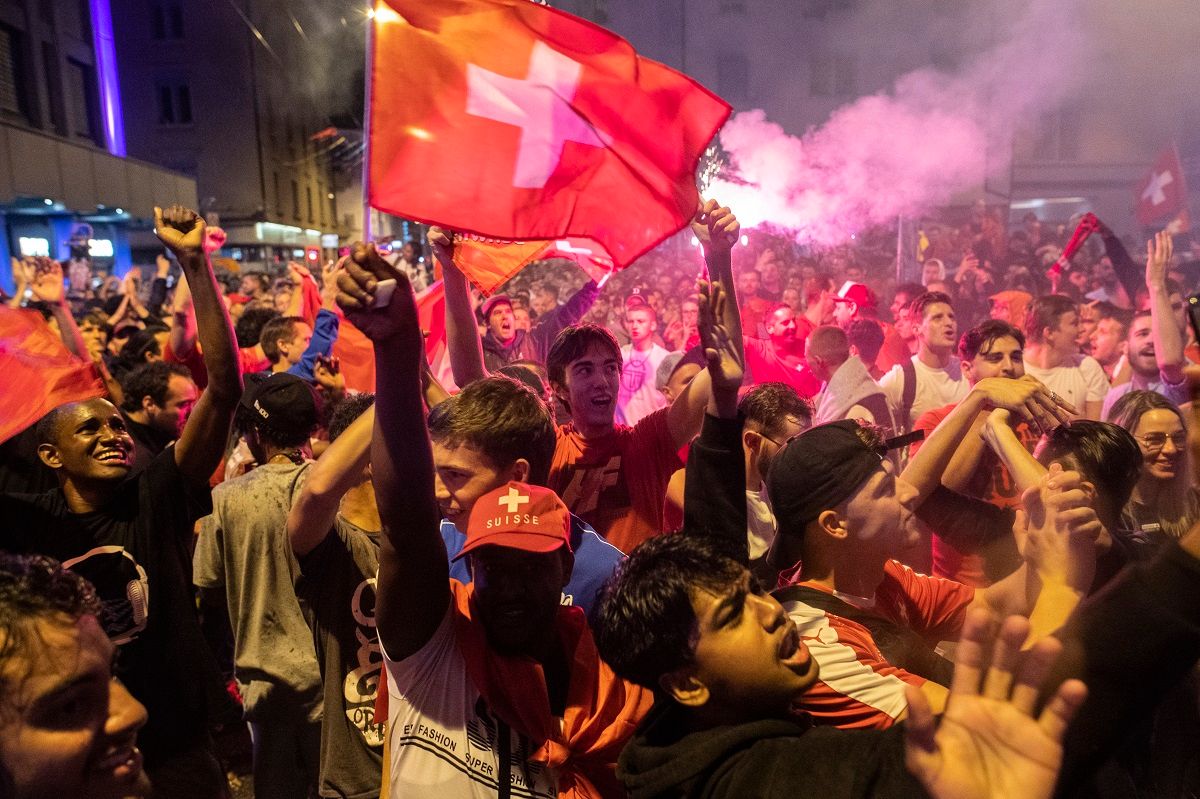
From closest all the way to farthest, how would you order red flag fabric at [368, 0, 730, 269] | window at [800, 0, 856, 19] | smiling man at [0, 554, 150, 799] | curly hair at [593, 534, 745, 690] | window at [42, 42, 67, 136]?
1. smiling man at [0, 554, 150, 799]
2. curly hair at [593, 534, 745, 690]
3. red flag fabric at [368, 0, 730, 269]
4. window at [800, 0, 856, 19]
5. window at [42, 42, 67, 136]

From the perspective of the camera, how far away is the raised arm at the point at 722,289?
2.46 m

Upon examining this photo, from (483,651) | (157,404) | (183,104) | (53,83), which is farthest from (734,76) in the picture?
(183,104)

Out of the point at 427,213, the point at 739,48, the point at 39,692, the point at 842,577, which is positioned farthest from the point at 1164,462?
the point at 739,48

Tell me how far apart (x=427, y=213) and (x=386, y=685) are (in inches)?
50.0

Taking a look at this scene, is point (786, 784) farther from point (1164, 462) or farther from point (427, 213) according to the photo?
point (1164, 462)

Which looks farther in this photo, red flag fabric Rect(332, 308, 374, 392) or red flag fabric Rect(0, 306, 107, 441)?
red flag fabric Rect(332, 308, 374, 392)

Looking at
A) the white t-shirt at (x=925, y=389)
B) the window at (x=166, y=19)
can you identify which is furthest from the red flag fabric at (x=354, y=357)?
the window at (x=166, y=19)

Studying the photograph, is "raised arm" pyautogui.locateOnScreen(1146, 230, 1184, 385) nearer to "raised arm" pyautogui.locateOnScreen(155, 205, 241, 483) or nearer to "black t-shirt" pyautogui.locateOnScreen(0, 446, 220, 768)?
"raised arm" pyautogui.locateOnScreen(155, 205, 241, 483)

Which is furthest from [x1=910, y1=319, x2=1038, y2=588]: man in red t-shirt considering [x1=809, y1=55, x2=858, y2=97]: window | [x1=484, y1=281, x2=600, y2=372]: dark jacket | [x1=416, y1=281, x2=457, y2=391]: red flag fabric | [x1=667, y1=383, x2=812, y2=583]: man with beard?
[x1=809, y1=55, x2=858, y2=97]: window

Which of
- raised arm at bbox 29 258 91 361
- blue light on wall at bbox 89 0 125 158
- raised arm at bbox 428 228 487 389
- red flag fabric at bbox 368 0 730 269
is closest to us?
red flag fabric at bbox 368 0 730 269

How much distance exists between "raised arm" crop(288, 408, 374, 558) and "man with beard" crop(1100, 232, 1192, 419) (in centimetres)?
369

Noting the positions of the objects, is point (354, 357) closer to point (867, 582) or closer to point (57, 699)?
point (867, 582)

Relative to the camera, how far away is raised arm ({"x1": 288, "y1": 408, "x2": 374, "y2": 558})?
2.21 meters

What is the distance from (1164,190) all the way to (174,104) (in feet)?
156
